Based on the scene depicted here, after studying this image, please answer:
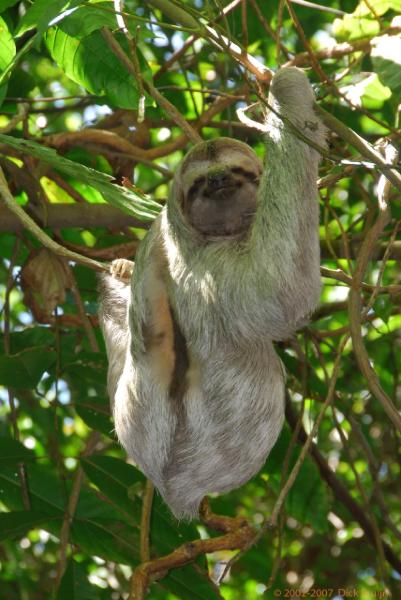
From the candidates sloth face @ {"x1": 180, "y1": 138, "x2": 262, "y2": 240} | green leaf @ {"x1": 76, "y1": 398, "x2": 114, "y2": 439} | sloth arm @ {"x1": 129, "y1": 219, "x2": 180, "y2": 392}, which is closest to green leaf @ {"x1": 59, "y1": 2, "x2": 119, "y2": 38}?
sloth face @ {"x1": 180, "y1": 138, "x2": 262, "y2": 240}

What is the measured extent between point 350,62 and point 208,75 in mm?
3191

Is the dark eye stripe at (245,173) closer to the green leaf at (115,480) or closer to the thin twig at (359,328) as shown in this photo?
the thin twig at (359,328)

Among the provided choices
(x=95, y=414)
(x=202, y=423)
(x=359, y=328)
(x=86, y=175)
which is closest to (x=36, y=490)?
(x=95, y=414)

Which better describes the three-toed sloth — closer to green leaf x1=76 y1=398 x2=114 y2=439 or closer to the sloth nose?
the sloth nose

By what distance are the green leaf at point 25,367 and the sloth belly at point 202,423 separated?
0.72 m

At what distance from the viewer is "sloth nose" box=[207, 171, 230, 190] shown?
468 centimetres

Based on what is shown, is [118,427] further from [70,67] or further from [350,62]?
[350,62]

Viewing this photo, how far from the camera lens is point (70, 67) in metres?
5.39

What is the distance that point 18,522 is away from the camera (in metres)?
5.05

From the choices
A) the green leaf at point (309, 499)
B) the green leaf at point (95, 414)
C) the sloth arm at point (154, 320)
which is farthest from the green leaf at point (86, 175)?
the green leaf at point (309, 499)

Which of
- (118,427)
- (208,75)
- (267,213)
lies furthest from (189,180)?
(208,75)

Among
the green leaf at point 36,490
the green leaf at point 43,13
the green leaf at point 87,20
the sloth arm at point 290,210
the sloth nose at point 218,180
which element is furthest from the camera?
the green leaf at point 36,490

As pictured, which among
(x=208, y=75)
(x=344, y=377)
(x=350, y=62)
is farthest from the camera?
(x=208, y=75)

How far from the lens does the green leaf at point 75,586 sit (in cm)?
515
